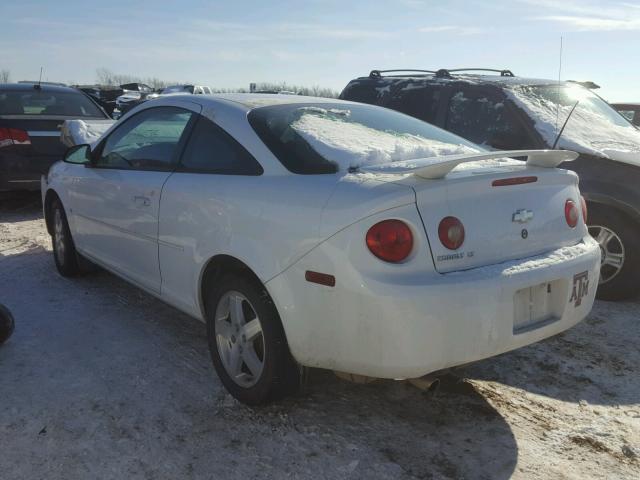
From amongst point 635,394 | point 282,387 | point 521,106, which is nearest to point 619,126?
point 521,106

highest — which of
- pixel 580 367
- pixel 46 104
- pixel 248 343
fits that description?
pixel 46 104

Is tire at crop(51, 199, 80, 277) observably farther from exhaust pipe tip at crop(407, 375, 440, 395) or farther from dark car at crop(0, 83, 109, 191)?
exhaust pipe tip at crop(407, 375, 440, 395)

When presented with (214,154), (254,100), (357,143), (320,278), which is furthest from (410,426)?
(254,100)

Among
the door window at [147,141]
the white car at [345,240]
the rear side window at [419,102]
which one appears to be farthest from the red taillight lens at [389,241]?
the rear side window at [419,102]

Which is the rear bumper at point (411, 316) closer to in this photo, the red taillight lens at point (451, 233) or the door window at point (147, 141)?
the red taillight lens at point (451, 233)

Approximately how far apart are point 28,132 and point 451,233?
666 centimetres

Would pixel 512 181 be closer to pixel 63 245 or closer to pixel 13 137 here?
pixel 63 245

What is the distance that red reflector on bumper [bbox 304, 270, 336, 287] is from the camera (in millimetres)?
2549

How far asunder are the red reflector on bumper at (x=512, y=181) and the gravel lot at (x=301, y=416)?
0.94 m

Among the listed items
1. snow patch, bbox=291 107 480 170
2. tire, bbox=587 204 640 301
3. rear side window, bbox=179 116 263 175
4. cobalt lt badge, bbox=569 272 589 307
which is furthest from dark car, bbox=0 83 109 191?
cobalt lt badge, bbox=569 272 589 307

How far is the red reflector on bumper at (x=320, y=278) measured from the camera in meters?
2.55

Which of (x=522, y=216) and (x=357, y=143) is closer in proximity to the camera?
(x=522, y=216)

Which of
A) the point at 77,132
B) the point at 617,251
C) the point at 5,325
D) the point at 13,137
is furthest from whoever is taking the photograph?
the point at 13,137

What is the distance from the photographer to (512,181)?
2.82 m
